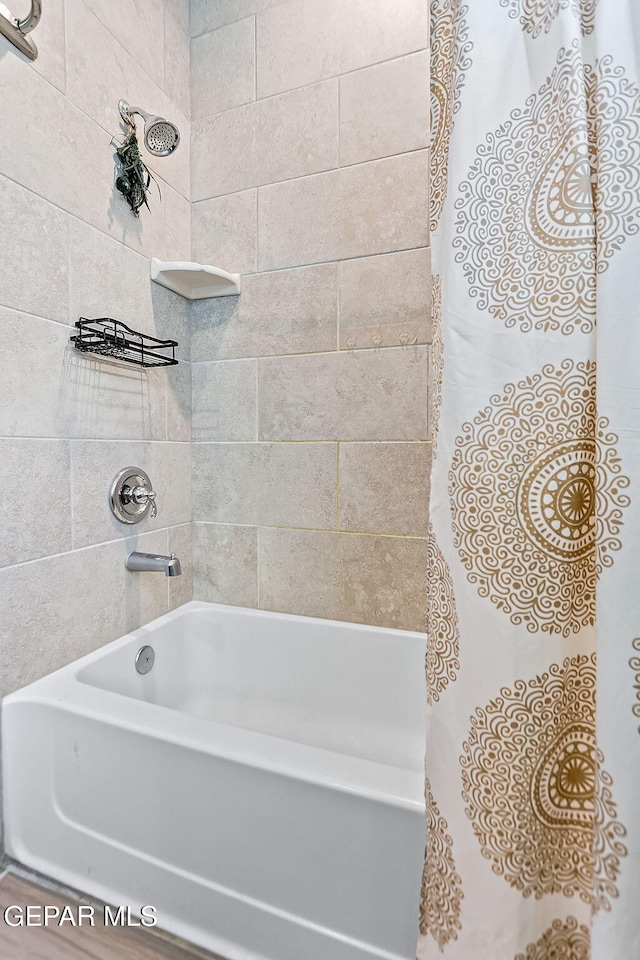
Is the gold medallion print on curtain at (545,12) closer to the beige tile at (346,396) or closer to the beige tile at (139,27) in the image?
the beige tile at (346,396)

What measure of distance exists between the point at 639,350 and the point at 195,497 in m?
1.48

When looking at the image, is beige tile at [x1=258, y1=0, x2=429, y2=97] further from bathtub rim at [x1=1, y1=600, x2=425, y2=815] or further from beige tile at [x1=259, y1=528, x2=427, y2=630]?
bathtub rim at [x1=1, y1=600, x2=425, y2=815]

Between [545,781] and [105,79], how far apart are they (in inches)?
72.8

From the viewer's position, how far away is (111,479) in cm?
137

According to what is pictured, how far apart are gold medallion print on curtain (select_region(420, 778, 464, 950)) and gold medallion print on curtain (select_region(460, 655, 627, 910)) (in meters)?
0.06

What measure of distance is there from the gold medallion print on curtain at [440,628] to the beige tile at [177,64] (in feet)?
5.81

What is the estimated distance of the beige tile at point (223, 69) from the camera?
61.7 inches

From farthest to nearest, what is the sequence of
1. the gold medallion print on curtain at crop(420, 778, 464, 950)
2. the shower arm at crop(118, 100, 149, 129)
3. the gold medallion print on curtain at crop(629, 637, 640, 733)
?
the shower arm at crop(118, 100, 149, 129)
the gold medallion print on curtain at crop(420, 778, 464, 950)
the gold medallion print on curtain at crop(629, 637, 640, 733)

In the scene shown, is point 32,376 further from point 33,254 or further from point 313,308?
point 313,308

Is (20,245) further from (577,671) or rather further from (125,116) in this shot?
(577,671)

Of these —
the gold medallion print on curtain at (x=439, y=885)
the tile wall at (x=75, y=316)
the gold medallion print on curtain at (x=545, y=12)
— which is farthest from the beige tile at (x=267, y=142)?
the gold medallion print on curtain at (x=439, y=885)

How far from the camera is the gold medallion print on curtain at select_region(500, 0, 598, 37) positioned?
1.84 ft

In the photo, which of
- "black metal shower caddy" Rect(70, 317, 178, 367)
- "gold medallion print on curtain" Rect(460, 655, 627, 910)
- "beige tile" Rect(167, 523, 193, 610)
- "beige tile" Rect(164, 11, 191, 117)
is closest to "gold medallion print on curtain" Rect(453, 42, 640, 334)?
"gold medallion print on curtain" Rect(460, 655, 627, 910)

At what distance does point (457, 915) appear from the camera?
62cm
